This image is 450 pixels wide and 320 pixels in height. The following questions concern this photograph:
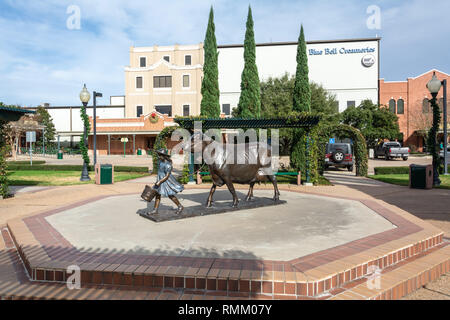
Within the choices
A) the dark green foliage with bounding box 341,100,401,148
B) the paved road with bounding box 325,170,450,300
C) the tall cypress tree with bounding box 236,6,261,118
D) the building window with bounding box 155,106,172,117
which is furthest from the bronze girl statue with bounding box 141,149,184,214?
the building window with bounding box 155,106,172,117

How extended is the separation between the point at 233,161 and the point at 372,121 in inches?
1496

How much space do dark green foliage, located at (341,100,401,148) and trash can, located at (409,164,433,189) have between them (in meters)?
27.9

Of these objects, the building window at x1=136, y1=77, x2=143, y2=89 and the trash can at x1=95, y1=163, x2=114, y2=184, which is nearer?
the trash can at x1=95, y1=163, x2=114, y2=184

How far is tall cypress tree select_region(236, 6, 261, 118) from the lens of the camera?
83.3ft

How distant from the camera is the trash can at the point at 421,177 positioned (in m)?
11.8

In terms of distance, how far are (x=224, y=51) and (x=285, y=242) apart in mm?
46867

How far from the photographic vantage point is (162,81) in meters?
45.8

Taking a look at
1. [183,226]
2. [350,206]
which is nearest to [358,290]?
[183,226]

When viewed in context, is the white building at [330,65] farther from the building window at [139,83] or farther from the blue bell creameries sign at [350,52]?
the building window at [139,83]

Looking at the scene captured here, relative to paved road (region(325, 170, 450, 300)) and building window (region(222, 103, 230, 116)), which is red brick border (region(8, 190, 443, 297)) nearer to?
paved road (region(325, 170, 450, 300))

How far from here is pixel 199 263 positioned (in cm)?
386

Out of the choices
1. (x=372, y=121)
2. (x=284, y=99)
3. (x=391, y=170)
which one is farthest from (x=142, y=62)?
(x=391, y=170)

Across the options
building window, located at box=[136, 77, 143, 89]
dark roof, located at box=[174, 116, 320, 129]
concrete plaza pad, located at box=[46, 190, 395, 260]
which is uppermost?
building window, located at box=[136, 77, 143, 89]
